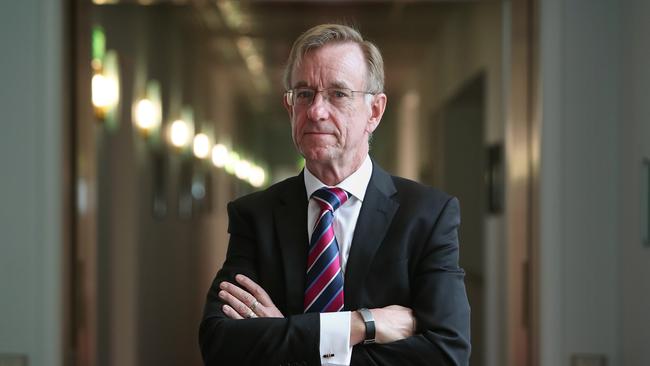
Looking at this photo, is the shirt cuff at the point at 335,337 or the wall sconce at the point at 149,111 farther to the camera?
the wall sconce at the point at 149,111

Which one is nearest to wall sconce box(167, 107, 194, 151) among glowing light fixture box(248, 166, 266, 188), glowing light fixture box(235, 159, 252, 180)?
glowing light fixture box(235, 159, 252, 180)

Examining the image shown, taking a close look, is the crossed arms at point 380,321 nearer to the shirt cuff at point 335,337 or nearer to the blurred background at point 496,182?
the shirt cuff at point 335,337

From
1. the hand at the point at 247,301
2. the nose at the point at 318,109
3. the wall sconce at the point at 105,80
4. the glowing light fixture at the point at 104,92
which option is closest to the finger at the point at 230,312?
the hand at the point at 247,301

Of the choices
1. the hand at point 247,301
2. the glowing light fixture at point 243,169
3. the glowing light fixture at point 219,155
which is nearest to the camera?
the hand at point 247,301

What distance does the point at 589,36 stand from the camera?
177 inches

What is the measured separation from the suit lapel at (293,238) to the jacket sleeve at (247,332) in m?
0.08

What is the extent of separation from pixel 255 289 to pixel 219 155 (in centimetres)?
1190

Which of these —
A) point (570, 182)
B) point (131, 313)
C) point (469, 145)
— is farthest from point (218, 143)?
point (570, 182)

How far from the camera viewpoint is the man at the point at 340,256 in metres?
2.10

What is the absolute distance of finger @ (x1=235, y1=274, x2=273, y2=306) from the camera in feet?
7.19

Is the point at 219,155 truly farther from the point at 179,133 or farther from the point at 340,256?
the point at 340,256

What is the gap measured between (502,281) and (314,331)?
12.7ft

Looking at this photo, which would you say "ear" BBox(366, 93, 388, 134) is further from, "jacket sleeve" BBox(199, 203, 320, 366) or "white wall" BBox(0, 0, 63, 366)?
"white wall" BBox(0, 0, 63, 366)

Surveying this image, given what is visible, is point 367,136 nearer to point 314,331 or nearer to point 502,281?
point 314,331
